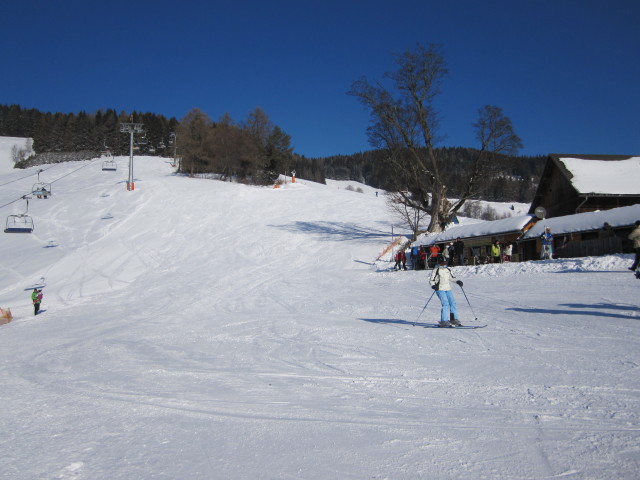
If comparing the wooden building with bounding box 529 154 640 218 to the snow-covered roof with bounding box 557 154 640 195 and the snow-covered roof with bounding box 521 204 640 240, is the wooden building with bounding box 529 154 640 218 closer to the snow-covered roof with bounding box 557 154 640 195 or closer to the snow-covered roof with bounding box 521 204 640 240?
the snow-covered roof with bounding box 557 154 640 195

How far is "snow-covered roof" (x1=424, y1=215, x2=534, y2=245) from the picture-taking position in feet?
81.4

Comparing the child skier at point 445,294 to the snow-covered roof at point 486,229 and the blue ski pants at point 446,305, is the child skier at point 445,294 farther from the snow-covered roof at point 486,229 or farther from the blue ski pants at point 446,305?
the snow-covered roof at point 486,229

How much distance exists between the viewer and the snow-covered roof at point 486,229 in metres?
24.8

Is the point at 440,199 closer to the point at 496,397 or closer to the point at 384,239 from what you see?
the point at 384,239

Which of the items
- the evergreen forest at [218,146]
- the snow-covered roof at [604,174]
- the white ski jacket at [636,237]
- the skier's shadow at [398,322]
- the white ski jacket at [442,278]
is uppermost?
the evergreen forest at [218,146]

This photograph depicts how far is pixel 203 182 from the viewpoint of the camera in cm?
5391

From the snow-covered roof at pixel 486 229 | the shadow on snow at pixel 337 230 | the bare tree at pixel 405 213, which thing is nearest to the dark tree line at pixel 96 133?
the shadow on snow at pixel 337 230

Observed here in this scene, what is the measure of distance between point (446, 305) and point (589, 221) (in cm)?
1524

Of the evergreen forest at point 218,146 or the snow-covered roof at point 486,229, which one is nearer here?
the snow-covered roof at point 486,229

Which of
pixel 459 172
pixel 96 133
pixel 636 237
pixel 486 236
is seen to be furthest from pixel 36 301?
pixel 96 133

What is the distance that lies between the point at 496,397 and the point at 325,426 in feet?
6.30

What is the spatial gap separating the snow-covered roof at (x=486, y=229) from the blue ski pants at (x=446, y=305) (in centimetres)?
1683

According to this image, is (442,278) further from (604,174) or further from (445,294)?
(604,174)

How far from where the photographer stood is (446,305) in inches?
382
